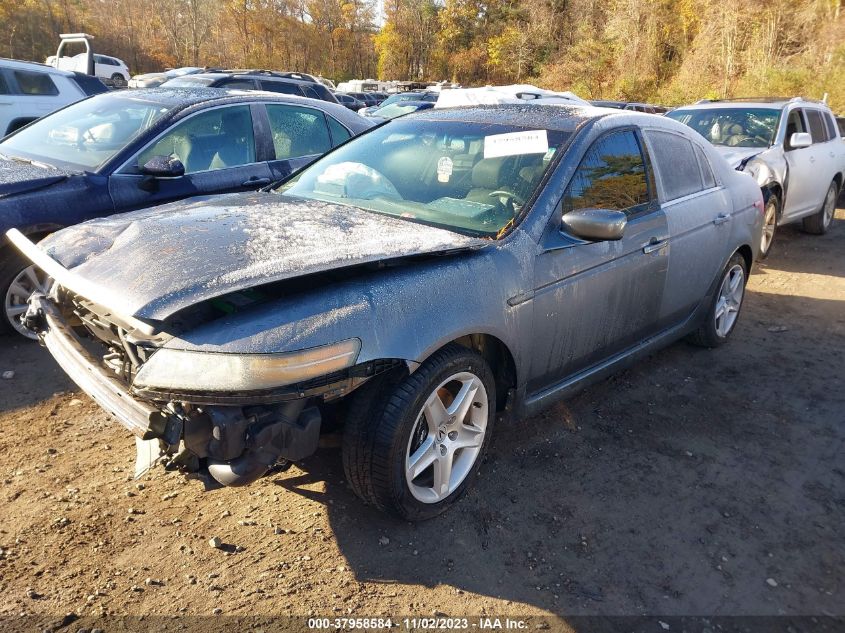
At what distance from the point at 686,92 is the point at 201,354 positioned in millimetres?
32808

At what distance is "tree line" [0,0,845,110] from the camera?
26.0 m

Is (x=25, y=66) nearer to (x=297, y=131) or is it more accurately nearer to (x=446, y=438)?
(x=297, y=131)

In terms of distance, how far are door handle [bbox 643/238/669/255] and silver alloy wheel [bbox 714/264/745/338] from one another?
1.20 meters

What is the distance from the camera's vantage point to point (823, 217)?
353 inches

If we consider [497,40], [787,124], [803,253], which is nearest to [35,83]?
[787,124]

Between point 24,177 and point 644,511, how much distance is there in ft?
14.2

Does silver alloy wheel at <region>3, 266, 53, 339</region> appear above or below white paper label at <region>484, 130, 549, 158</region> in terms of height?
below

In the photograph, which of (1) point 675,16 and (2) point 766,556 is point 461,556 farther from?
(1) point 675,16

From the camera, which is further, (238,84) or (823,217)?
(238,84)

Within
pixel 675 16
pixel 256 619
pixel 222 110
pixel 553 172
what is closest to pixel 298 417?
pixel 256 619

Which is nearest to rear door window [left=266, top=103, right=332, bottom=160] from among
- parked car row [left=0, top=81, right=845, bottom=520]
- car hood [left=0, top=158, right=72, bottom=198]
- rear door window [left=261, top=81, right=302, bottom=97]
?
parked car row [left=0, top=81, right=845, bottom=520]

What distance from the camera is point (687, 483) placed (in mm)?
3127

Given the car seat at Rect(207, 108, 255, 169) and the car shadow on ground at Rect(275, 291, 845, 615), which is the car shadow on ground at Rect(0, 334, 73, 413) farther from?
the car seat at Rect(207, 108, 255, 169)

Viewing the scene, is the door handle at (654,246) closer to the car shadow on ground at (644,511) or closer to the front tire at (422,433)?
the car shadow on ground at (644,511)
